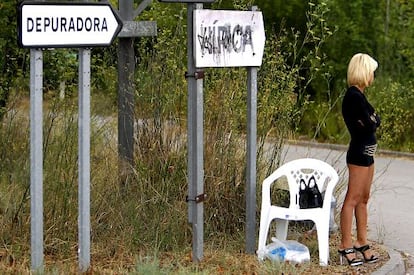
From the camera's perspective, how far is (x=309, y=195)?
7762 mm

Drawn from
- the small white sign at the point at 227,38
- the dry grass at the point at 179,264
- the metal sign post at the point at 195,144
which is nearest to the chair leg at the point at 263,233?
the dry grass at the point at 179,264

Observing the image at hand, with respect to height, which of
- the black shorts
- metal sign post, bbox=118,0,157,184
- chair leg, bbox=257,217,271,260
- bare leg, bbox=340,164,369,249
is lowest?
chair leg, bbox=257,217,271,260

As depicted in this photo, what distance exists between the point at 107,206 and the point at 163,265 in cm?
111

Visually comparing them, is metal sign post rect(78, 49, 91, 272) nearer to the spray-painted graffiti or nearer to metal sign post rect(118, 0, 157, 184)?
the spray-painted graffiti

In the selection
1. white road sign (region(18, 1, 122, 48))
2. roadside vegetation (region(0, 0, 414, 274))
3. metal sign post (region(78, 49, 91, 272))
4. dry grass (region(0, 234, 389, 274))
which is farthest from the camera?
roadside vegetation (region(0, 0, 414, 274))

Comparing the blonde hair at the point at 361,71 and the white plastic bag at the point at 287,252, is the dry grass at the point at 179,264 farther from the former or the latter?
the blonde hair at the point at 361,71

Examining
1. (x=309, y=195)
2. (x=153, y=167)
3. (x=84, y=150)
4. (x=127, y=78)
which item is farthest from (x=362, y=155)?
(x=127, y=78)

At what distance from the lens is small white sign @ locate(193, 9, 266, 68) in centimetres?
730

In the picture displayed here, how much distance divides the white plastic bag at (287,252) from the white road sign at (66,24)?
2259 millimetres

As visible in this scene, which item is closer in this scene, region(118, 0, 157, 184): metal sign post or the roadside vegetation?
the roadside vegetation

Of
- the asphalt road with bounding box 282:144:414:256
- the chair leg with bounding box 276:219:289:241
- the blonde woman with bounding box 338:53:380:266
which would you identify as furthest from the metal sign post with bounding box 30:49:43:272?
the asphalt road with bounding box 282:144:414:256

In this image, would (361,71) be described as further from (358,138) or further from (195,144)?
(195,144)

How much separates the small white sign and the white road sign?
821 mm

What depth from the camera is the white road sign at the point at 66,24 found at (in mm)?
6177
